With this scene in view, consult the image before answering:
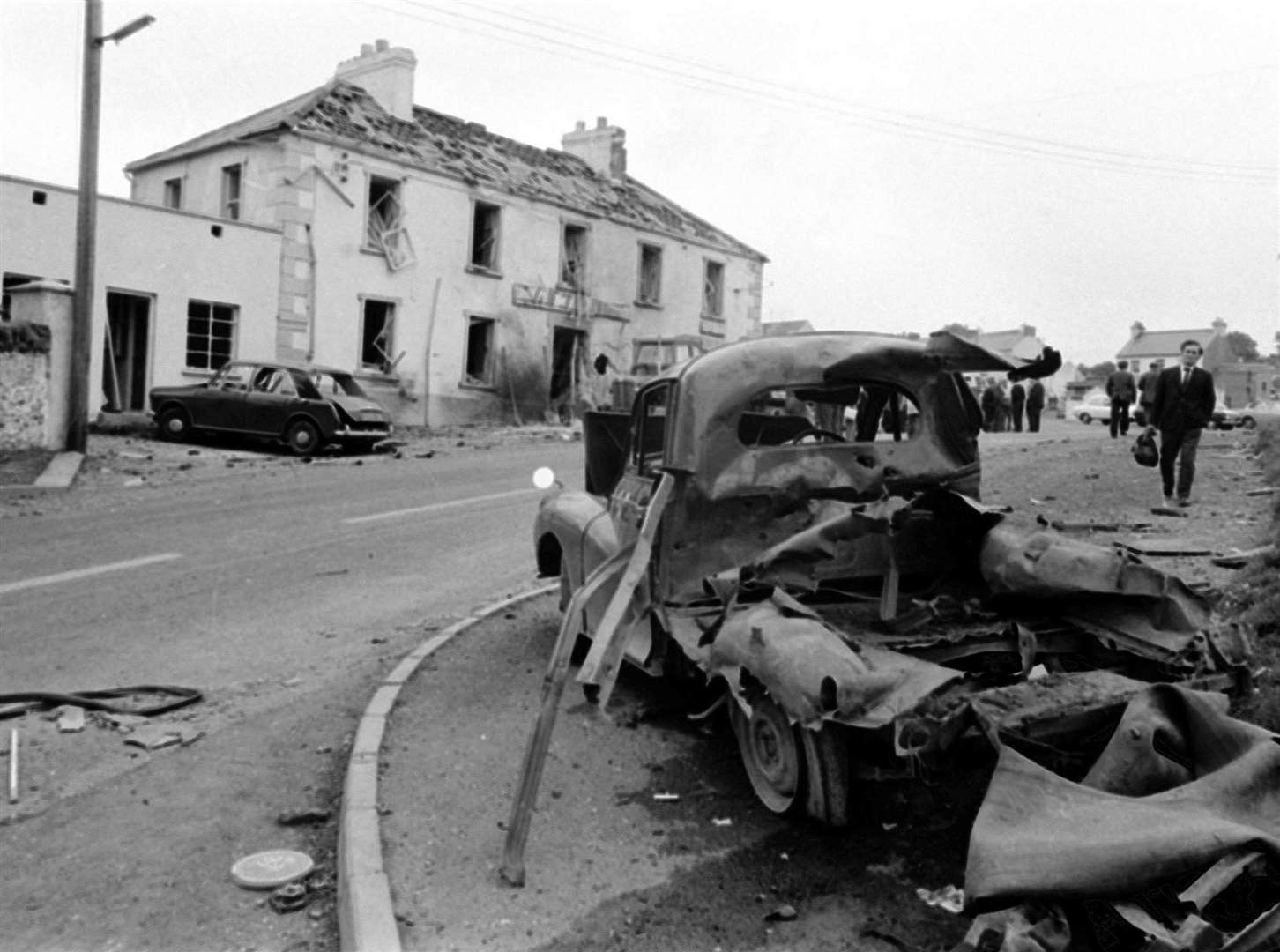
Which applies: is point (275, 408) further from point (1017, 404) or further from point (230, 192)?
point (1017, 404)

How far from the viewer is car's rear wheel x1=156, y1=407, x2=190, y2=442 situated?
2050 centimetres

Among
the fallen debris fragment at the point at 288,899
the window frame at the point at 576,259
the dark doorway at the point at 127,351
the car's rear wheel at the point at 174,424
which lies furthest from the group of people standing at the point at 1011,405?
the fallen debris fragment at the point at 288,899

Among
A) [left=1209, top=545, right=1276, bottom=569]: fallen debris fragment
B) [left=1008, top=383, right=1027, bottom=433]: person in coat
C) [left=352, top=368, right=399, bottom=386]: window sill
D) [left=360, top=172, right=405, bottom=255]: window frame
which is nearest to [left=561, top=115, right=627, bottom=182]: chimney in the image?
[left=360, top=172, right=405, bottom=255]: window frame

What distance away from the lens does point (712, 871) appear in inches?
161

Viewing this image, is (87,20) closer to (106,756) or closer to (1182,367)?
(106,756)

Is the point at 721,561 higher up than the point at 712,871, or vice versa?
the point at 721,561

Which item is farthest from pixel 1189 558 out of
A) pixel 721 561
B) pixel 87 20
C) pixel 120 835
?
pixel 87 20

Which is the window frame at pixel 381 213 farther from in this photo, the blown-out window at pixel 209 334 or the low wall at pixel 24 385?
the low wall at pixel 24 385

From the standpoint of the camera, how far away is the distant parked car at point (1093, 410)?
44.1 meters

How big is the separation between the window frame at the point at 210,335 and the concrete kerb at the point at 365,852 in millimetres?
19544

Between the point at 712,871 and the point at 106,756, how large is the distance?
331 centimetres

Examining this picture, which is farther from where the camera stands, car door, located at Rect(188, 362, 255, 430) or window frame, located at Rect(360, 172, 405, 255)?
window frame, located at Rect(360, 172, 405, 255)

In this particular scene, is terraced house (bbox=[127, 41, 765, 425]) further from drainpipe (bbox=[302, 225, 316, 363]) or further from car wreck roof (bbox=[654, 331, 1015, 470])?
car wreck roof (bbox=[654, 331, 1015, 470])

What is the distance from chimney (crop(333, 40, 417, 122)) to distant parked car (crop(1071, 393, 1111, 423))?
29.9 m
